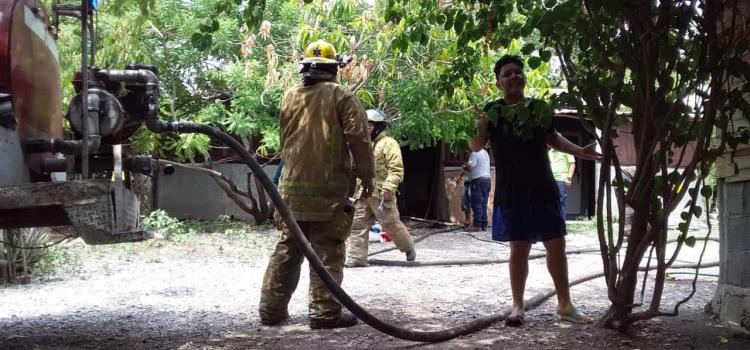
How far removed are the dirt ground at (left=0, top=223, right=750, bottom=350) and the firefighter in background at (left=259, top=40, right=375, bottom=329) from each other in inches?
7.7

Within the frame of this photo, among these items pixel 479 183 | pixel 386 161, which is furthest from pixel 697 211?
pixel 479 183

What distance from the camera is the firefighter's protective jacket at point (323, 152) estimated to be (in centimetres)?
457

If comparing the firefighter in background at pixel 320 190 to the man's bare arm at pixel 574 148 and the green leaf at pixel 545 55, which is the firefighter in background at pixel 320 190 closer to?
the man's bare arm at pixel 574 148

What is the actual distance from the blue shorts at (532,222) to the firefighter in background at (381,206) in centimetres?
313

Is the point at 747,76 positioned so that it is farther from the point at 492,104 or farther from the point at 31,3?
the point at 31,3

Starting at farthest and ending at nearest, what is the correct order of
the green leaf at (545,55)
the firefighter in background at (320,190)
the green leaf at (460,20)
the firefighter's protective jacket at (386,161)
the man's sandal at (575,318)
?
the firefighter's protective jacket at (386,161)
the green leaf at (460,20)
the firefighter in background at (320,190)
the man's sandal at (575,318)
the green leaf at (545,55)

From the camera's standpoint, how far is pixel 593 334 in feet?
13.4

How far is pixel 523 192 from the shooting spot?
4379 millimetres

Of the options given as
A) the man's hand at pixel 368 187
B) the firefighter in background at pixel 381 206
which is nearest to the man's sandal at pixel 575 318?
the man's hand at pixel 368 187

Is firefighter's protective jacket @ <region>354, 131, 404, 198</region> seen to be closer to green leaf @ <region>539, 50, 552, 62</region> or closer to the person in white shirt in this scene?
green leaf @ <region>539, 50, 552, 62</region>

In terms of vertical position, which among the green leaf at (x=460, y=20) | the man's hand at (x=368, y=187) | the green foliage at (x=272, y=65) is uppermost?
the green foliage at (x=272, y=65)

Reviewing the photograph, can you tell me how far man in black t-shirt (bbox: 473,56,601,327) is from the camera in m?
4.34

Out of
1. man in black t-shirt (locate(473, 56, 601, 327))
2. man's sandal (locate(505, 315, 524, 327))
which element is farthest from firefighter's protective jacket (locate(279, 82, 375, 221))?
man's sandal (locate(505, 315, 524, 327))

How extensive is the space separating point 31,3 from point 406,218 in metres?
12.5
